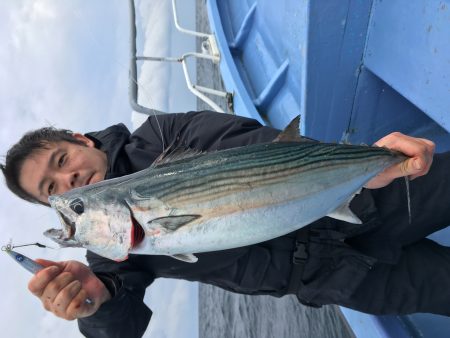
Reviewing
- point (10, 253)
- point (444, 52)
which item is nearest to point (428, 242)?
point (444, 52)

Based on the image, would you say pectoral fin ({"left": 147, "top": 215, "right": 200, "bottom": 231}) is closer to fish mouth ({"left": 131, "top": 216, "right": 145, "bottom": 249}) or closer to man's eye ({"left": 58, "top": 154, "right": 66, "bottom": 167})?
fish mouth ({"left": 131, "top": 216, "right": 145, "bottom": 249})

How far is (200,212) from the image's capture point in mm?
1734

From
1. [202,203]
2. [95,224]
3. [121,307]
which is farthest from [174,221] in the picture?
[121,307]

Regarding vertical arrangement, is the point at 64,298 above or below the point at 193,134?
below

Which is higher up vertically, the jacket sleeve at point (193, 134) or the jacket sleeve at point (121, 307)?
the jacket sleeve at point (193, 134)

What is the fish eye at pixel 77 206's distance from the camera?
1.82 metres

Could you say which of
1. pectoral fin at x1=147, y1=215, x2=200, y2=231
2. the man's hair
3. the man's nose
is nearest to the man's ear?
the man's hair

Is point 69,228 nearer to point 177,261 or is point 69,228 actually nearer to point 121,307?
point 121,307

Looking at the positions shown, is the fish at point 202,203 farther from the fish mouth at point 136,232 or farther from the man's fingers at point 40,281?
the man's fingers at point 40,281

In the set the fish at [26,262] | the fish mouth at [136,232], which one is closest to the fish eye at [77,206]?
the fish mouth at [136,232]

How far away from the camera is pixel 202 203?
1.75 m

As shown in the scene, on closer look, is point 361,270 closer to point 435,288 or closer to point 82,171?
point 435,288

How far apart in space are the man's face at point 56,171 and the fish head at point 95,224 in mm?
651

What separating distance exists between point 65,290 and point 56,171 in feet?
3.04
